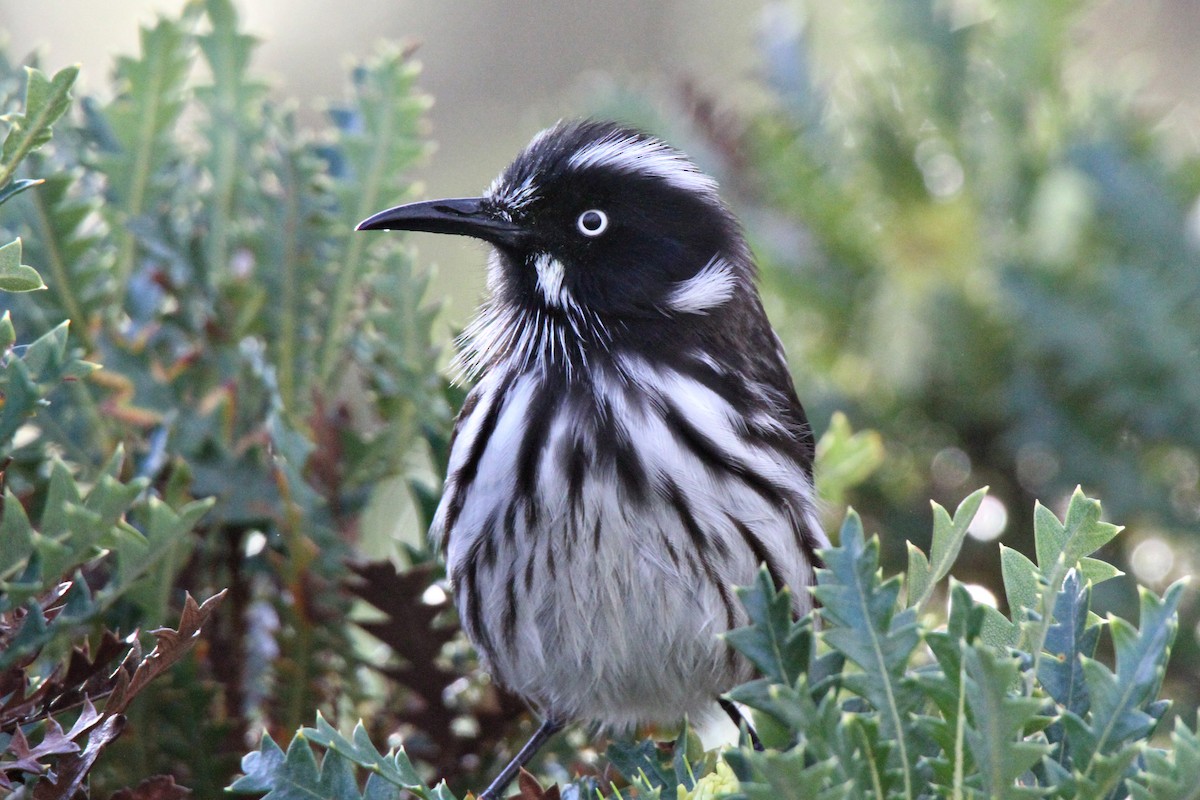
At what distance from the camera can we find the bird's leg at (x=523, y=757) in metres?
2.52

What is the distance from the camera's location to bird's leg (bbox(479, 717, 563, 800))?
8.27 feet

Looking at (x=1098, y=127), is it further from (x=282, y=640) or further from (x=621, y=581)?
(x=282, y=640)

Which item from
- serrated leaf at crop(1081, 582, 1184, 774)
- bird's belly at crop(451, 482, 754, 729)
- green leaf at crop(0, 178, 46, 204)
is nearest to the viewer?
serrated leaf at crop(1081, 582, 1184, 774)

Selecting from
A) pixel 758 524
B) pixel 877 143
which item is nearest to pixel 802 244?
pixel 877 143

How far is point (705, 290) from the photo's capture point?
120 inches

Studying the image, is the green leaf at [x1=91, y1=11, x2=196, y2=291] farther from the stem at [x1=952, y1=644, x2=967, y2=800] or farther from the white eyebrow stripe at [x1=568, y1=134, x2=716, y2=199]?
the stem at [x1=952, y1=644, x2=967, y2=800]

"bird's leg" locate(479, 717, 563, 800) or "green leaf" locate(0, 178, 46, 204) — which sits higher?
"green leaf" locate(0, 178, 46, 204)

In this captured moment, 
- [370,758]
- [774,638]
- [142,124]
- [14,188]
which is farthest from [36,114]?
[142,124]

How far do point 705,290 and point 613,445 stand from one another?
0.49 metres

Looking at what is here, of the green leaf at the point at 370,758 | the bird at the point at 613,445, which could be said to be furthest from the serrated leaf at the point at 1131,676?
the bird at the point at 613,445

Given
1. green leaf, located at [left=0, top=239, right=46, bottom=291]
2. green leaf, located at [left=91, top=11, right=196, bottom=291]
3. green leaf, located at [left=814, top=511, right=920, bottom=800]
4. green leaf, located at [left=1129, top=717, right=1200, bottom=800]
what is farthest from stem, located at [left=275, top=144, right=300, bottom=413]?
green leaf, located at [left=1129, top=717, right=1200, bottom=800]

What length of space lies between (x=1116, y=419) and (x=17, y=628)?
3082 millimetres

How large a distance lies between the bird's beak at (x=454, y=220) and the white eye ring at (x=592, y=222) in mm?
132

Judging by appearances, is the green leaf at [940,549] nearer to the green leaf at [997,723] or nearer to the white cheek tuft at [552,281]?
the green leaf at [997,723]
